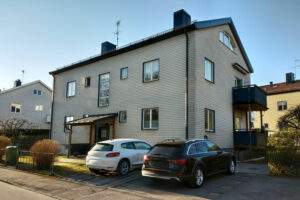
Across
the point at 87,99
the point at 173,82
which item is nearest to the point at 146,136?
the point at 173,82

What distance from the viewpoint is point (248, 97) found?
853 inches

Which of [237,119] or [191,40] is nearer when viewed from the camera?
[191,40]

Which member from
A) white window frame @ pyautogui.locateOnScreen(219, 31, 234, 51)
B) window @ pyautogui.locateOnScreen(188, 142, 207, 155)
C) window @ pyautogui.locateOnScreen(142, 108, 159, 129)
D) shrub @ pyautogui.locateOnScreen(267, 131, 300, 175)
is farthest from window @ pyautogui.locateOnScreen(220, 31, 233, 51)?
window @ pyautogui.locateOnScreen(188, 142, 207, 155)

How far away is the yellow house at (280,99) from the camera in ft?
130

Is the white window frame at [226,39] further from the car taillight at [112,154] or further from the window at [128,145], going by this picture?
the car taillight at [112,154]

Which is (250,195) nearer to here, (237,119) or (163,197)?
(163,197)

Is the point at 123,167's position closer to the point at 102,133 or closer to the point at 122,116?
the point at 122,116

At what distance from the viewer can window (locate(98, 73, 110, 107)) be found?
922 inches

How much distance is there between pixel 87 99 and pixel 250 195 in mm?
17541

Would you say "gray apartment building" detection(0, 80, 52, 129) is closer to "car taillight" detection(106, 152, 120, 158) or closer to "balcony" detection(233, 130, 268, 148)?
"balcony" detection(233, 130, 268, 148)

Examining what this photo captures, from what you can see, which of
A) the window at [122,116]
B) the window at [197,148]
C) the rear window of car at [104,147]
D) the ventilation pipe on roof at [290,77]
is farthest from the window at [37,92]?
the window at [197,148]

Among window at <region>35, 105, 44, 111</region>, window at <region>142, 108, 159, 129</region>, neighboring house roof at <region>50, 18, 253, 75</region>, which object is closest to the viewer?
neighboring house roof at <region>50, 18, 253, 75</region>

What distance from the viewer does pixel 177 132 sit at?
18.1 m

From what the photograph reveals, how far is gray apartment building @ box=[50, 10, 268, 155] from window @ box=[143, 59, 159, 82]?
6cm
